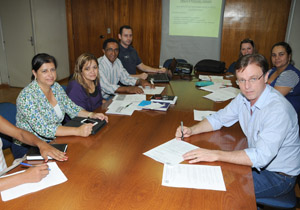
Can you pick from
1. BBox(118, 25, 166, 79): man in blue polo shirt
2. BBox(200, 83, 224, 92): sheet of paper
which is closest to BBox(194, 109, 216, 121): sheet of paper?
BBox(200, 83, 224, 92): sheet of paper

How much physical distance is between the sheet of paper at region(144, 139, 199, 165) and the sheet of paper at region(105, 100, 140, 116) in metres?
0.59

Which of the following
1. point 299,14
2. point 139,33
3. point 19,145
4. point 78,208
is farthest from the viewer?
point 139,33

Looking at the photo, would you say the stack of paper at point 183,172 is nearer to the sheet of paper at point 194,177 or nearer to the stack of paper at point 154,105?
the sheet of paper at point 194,177

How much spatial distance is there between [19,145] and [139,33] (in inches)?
175

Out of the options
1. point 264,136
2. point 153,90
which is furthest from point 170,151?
point 153,90

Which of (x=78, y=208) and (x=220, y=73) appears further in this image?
(x=220, y=73)

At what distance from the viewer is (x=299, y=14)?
466cm

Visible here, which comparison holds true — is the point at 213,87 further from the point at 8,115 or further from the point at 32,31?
the point at 32,31

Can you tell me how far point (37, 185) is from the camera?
1072 millimetres

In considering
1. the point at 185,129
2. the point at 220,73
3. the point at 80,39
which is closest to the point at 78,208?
the point at 185,129

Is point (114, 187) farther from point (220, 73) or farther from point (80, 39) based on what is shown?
point (80, 39)

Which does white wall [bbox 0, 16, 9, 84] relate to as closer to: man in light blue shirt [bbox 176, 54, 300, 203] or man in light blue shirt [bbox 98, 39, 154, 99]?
man in light blue shirt [bbox 98, 39, 154, 99]

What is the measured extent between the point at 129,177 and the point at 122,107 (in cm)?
102

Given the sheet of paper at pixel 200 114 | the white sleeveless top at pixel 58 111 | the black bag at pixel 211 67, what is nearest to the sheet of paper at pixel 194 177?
the sheet of paper at pixel 200 114
